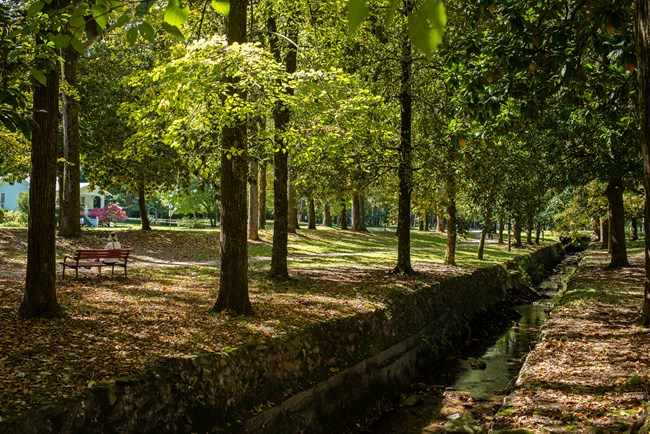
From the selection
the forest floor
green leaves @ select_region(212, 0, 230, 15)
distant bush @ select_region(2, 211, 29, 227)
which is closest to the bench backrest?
the forest floor

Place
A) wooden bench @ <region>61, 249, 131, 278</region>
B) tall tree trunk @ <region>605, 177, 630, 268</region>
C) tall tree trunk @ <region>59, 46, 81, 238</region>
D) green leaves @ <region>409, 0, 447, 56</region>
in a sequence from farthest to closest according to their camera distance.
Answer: tall tree trunk @ <region>605, 177, 630, 268</region>, tall tree trunk @ <region>59, 46, 81, 238</region>, wooden bench @ <region>61, 249, 131, 278</region>, green leaves @ <region>409, 0, 447, 56</region>

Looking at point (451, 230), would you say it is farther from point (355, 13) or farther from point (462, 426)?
point (355, 13)

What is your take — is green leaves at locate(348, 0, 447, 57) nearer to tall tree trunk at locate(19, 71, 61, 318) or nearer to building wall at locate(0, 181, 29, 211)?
tall tree trunk at locate(19, 71, 61, 318)

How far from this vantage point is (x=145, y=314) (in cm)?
962

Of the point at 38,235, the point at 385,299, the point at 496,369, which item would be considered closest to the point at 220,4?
the point at 38,235

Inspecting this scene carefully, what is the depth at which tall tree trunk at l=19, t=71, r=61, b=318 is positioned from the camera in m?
8.45

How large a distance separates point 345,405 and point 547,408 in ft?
12.2

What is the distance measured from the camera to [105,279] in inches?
540

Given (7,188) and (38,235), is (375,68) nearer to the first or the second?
(38,235)

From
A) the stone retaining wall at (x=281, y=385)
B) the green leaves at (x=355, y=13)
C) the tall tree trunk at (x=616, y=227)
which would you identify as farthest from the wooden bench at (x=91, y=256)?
the tall tree trunk at (x=616, y=227)

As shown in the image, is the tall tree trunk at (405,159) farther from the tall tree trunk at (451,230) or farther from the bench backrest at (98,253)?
the bench backrest at (98,253)

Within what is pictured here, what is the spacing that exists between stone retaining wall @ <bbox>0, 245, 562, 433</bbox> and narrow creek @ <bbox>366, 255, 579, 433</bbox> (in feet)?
1.33

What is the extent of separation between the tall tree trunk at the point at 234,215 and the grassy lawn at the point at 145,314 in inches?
17.2

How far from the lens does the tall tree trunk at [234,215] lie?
1021 cm
